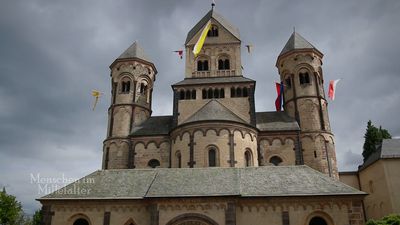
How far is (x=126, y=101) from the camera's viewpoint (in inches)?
1736

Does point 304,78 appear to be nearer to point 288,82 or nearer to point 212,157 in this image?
point 288,82

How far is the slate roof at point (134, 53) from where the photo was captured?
46719 millimetres

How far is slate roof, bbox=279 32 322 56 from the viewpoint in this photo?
45.8 m

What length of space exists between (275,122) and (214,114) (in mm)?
8984

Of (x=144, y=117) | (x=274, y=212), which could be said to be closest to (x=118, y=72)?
(x=144, y=117)

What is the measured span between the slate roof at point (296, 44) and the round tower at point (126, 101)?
19310mm

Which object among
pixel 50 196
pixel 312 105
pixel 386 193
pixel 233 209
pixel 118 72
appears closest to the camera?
pixel 233 209

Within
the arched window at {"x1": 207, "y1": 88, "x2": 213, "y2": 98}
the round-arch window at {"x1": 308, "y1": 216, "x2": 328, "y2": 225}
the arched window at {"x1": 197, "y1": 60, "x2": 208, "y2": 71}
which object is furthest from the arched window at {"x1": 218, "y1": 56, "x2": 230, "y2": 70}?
the round-arch window at {"x1": 308, "y1": 216, "x2": 328, "y2": 225}

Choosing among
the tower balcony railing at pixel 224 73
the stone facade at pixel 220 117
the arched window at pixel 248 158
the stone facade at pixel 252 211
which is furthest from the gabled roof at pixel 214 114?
the stone facade at pixel 252 211

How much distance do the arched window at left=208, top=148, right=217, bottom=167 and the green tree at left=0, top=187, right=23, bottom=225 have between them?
87.5ft

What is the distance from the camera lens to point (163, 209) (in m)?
22.6

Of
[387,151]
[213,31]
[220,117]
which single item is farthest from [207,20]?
[387,151]

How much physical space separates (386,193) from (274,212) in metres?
20.6

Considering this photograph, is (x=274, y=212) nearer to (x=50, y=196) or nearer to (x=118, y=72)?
(x=50, y=196)
